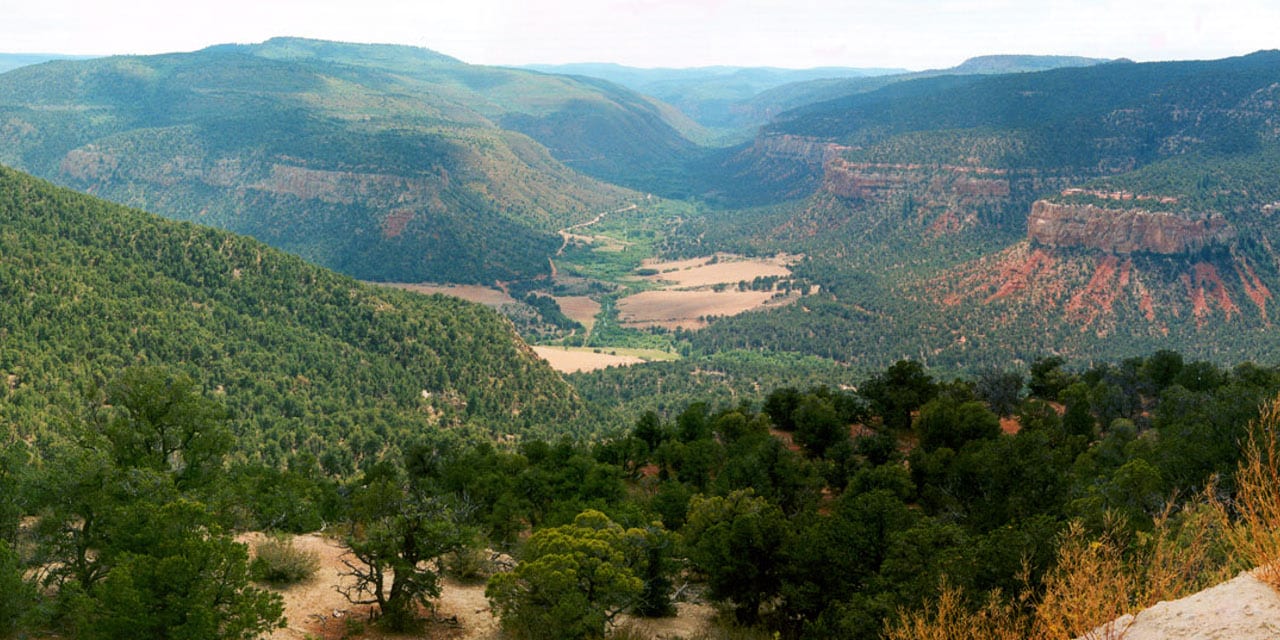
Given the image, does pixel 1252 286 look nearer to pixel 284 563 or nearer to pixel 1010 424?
pixel 1010 424

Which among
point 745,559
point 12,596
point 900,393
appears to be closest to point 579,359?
point 900,393

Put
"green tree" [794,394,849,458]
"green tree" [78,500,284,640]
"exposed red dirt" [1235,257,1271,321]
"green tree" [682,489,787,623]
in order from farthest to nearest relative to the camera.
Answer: "exposed red dirt" [1235,257,1271,321], "green tree" [794,394,849,458], "green tree" [682,489,787,623], "green tree" [78,500,284,640]

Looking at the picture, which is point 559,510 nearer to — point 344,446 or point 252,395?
point 344,446

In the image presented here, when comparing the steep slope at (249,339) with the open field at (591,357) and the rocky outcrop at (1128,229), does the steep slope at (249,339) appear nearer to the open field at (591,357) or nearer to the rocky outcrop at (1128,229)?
the open field at (591,357)

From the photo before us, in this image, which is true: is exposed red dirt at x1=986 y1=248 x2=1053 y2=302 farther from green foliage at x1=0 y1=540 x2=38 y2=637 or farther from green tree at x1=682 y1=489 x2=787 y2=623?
green foliage at x1=0 y1=540 x2=38 y2=637

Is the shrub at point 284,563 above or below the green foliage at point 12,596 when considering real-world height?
below

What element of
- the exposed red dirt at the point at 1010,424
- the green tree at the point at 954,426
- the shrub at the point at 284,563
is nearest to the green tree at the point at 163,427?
the shrub at the point at 284,563

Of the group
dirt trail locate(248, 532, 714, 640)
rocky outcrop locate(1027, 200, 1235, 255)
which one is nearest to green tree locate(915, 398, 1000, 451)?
dirt trail locate(248, 532, 714, 640)

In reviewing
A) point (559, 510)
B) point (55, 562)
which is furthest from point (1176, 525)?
point (55, 562)
